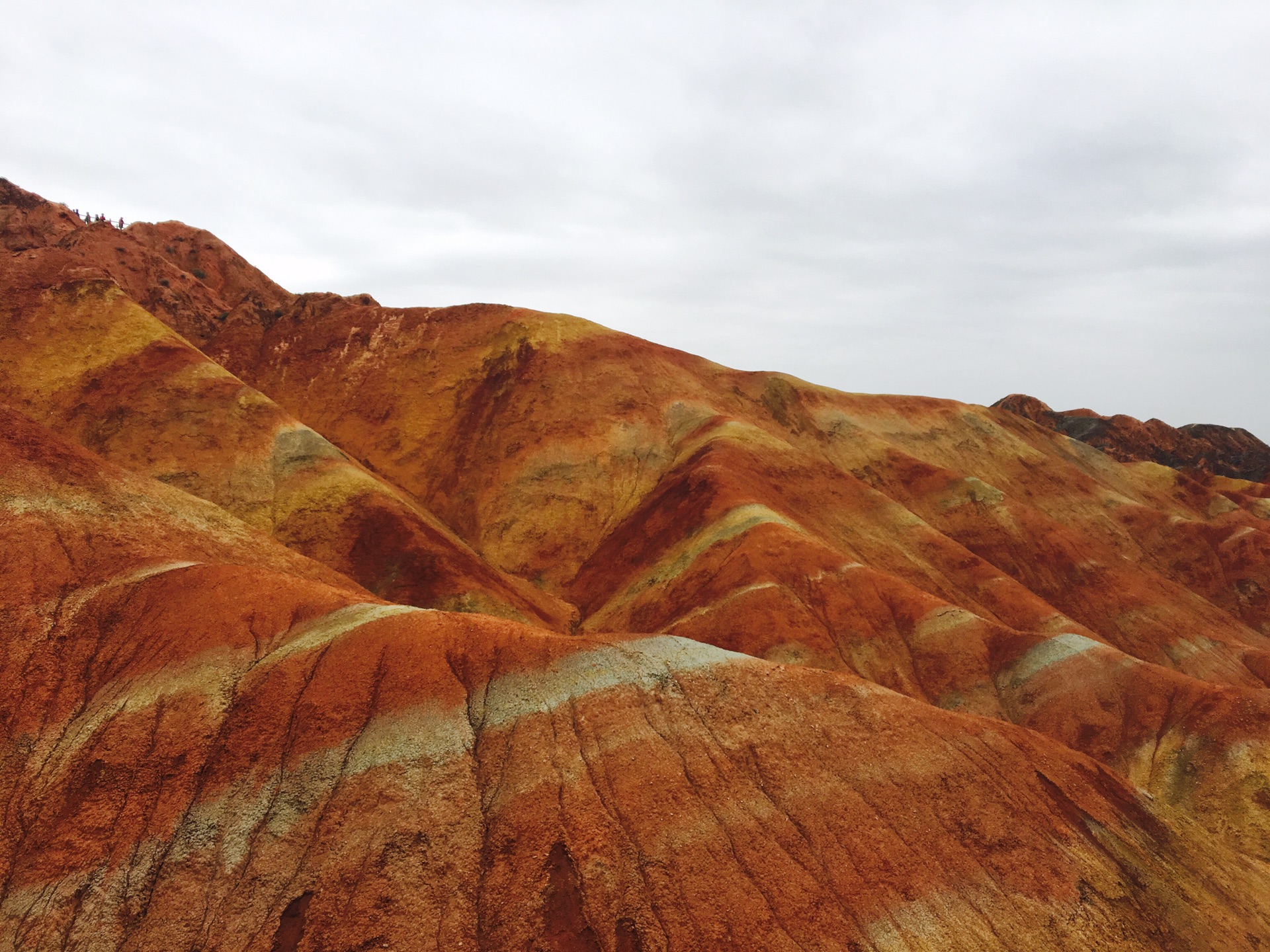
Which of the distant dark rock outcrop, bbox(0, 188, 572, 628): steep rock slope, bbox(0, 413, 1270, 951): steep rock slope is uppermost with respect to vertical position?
the distant dark rock outcrop

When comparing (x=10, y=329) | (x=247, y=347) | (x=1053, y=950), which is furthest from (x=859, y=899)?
(x=247, y=347)

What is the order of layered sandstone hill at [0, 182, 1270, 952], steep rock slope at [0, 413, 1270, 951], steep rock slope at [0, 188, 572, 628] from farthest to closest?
steep rock slope at [0, 188, 572, 628], layered sandstone hill at [0, 182, 1270, 952], steep rock slope at [0, 413, 1270, 951]

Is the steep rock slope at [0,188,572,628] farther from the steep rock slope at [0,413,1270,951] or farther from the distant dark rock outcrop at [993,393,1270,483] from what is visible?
the distant dark rock outcrop at [993,393,1270,483]

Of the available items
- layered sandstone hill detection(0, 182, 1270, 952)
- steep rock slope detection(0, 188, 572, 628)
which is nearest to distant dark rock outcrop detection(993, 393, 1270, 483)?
layered sandstone hill detection(0, 182, 1270, 952)

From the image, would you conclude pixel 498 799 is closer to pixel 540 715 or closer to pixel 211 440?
pixel 540 715

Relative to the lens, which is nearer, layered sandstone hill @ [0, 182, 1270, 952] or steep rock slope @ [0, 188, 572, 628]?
layered sandstone hill @ [0, 182, 1270, 952]

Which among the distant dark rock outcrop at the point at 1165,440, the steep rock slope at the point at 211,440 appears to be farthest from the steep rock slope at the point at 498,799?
the distant dark rock outcrop at the point at 1165,440

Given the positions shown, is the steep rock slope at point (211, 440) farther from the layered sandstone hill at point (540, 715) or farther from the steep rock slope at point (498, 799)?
the steep rock slope at point (498, 799)

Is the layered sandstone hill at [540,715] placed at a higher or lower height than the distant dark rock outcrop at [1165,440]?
lower
